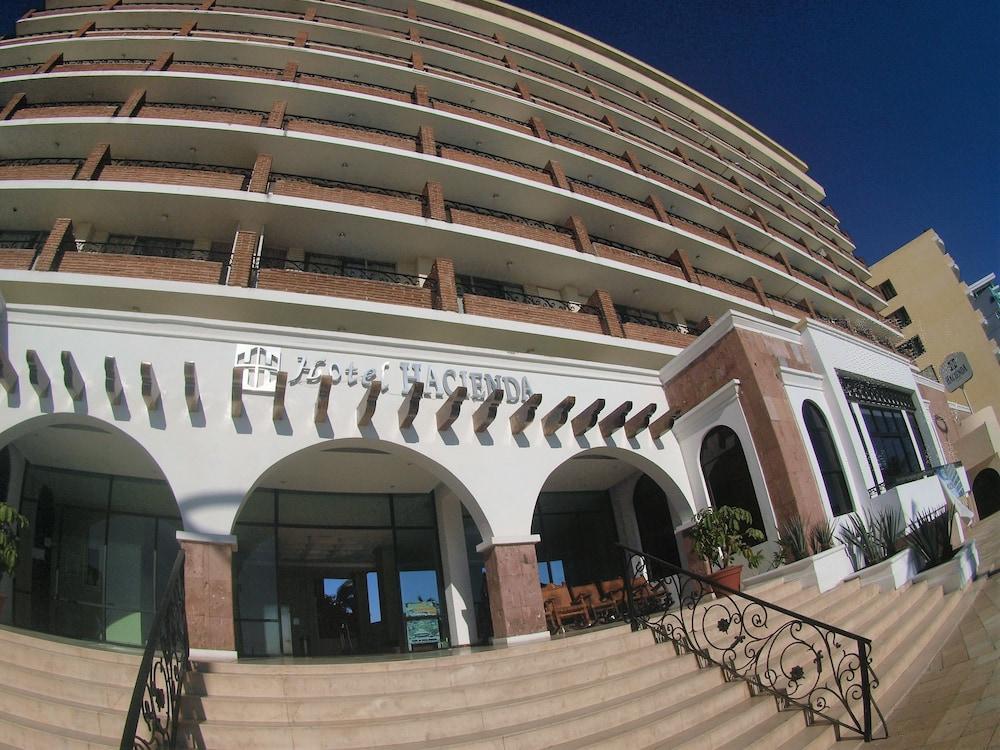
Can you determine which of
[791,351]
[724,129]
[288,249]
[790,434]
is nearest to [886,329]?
[724,129]

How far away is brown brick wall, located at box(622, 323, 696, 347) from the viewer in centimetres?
1534

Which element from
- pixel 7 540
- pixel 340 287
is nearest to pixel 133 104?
pixel 340 287

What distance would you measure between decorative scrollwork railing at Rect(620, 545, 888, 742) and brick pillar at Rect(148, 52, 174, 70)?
60.9ft

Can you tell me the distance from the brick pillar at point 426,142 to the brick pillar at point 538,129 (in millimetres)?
4273

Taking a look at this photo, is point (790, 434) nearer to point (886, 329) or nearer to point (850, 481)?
point (850, 481)

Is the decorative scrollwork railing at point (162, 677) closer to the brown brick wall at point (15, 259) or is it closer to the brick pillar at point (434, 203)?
the brown brick wall at point (15, 259)

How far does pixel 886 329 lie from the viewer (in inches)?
1212

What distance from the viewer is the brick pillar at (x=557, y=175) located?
17516mm

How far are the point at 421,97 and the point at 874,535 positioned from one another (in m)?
17.0

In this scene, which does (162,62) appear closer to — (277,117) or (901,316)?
(277,117)

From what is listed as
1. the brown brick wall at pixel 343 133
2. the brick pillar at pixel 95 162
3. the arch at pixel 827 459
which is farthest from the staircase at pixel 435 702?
the brown brick wall at pixel 343 133

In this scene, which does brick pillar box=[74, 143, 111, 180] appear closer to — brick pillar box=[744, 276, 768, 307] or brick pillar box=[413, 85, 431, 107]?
brick pillar box=[413, 85, 431, 107]

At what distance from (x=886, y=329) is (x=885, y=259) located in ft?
50.6

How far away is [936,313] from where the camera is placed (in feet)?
127
